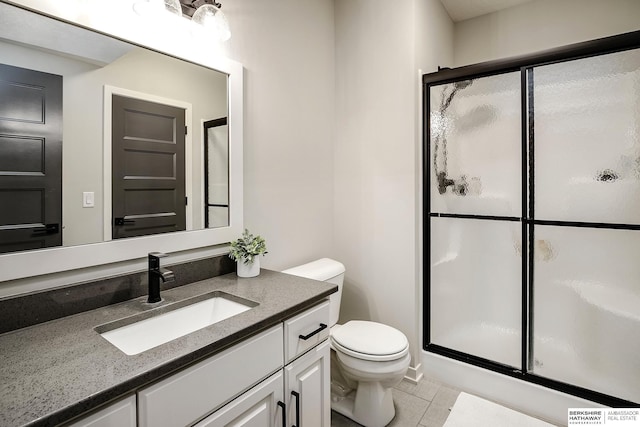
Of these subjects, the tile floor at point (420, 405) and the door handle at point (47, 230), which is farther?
the tile floor at point (420, 405)

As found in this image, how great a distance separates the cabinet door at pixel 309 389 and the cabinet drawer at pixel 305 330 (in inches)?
1.3

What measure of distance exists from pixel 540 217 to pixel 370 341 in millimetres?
1154

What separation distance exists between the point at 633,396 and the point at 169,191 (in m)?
2.45

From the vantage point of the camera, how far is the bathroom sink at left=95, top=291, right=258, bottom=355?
42.1 inches

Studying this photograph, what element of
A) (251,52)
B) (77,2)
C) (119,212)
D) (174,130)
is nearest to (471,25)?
(251,52)

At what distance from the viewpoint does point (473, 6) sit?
2482 millimetres

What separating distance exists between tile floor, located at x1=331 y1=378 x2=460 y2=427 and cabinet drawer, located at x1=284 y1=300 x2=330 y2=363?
79 centimetres

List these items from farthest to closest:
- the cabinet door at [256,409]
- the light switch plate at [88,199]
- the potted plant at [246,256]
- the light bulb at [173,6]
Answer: the potted plant at [246,256], the light bulb at [173,6], the light switch plate at [88,199], the cabinet door at [256,409]

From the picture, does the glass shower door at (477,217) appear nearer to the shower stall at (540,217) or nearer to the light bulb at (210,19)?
the shower stall at (540,217)

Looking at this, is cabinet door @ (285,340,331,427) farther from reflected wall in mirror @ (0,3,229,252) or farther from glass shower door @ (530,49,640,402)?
glass shower door @ (530,49,640,402)

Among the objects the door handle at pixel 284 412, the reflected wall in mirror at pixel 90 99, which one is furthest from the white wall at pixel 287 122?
the door handle at pixel 284 412

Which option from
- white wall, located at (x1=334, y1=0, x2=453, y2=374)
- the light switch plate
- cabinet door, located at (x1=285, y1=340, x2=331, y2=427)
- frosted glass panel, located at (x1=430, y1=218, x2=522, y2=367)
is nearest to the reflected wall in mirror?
the light switch plate

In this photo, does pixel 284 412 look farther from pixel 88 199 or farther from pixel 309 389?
pixel 88 199

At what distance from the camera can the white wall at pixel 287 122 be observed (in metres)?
1.78
